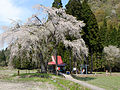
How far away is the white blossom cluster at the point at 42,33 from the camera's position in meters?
18.7

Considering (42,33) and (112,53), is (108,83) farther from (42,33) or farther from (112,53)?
(112,53)

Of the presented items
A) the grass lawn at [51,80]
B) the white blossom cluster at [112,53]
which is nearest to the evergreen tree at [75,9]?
the white blossom cluster at [112,53]

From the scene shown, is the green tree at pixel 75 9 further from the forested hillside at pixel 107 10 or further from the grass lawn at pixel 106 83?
the forested hillside at pixel 107 10

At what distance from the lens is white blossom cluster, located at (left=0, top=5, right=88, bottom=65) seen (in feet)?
61.4

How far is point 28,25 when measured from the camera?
69.1ft

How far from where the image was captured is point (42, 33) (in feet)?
68.2

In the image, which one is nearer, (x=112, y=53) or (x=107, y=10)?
(x=112, y=53)

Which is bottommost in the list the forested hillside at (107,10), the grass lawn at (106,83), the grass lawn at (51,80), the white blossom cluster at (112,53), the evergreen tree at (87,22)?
the grass lawn at (106,83)

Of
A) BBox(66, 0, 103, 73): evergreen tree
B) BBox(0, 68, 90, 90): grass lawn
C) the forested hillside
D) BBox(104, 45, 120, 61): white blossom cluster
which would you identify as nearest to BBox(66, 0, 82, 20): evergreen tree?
BBox(66, 0, 103, 73): evergreen tree

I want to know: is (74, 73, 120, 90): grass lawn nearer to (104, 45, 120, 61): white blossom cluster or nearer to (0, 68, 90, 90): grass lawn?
(0, 68, 90, 90): grass lawn

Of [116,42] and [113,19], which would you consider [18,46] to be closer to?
[116,42]

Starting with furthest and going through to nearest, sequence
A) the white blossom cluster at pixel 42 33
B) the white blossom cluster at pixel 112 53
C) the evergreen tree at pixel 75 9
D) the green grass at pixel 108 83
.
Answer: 1. the white blossom cluster at pixel 112 53
2. the evergreen tree at pixel 75 9
3. the white blossom cluster at pixel 42 33
4. the green grass at pixel 108 83

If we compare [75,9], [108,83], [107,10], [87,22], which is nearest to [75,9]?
[75,9]

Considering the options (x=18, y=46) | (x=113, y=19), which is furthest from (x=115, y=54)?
(x=113, y=19)
